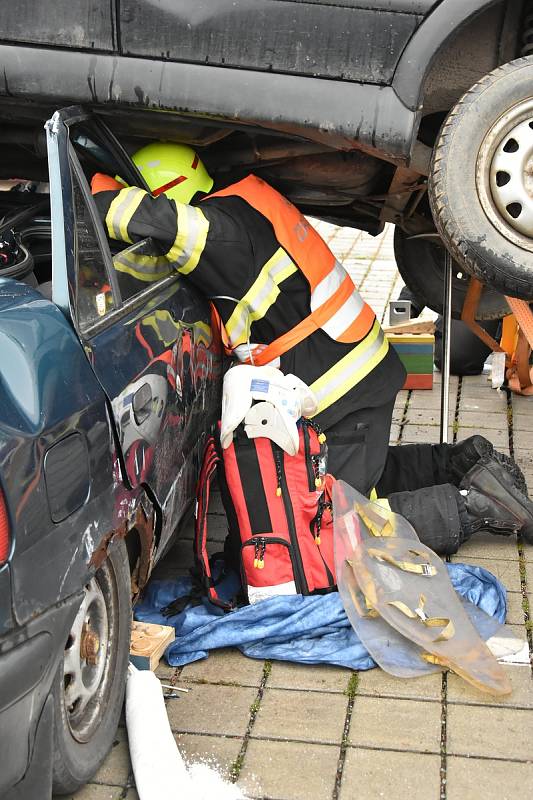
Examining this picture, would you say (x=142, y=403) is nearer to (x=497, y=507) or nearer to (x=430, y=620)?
(x=430, y=620)

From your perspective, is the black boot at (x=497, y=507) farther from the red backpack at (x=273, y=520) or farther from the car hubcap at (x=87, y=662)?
the car hubcap at (x=87, y=662)

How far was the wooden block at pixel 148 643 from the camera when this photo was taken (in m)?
3.16

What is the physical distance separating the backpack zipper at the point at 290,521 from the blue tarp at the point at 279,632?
0.06 meters

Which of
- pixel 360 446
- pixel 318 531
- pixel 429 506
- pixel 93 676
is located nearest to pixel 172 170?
pixel 360 446

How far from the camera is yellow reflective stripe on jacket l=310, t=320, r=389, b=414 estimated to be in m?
3.95

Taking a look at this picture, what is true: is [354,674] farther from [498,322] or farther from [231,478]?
[498,322]

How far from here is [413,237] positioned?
5148 millimetres

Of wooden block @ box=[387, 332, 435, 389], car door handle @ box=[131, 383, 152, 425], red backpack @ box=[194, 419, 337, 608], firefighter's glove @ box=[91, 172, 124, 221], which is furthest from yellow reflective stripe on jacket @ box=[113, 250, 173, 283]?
wooden block @ box=[387, 332, 435, 389]

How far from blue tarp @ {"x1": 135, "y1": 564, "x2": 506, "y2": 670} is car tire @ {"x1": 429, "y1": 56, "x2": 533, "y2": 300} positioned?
3.99 feet

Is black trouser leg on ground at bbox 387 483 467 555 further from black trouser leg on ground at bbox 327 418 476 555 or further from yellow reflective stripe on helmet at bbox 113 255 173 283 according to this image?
yellow reflective stripe on helmet at bbox 113 255 173 283

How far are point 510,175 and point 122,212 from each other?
4.26 feet

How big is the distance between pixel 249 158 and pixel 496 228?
984 millimetres

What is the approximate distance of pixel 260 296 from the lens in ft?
12.4

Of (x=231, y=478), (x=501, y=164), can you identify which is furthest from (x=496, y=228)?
(x=231, y=478)
